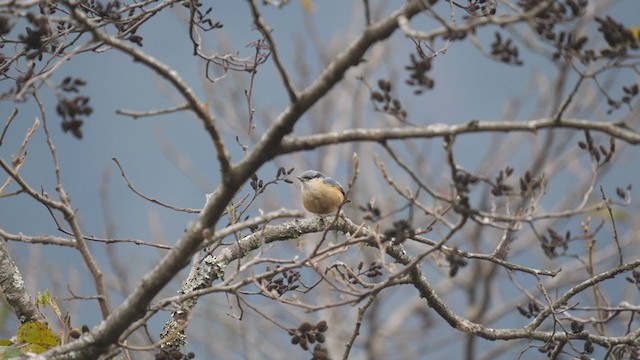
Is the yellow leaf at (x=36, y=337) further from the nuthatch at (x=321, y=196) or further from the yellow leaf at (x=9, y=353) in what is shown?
the nuthatch at (x=321, y=196)

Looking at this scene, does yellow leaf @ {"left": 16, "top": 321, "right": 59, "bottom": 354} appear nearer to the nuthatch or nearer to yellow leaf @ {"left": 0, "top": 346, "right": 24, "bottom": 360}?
yellow leaf @ {"left": 0, "top": 346, "right": 24, "bottom": 360}

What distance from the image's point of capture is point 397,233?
7.83 ft

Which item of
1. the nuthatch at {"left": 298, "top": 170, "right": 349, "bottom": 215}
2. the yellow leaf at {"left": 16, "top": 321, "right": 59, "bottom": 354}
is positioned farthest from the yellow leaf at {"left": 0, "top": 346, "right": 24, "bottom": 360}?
the nuthatch at {"left": 298, "top": 170, "right": 349, "bottom": 215}

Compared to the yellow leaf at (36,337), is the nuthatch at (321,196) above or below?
above

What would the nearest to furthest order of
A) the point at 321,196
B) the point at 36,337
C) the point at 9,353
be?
the point at 9,353
the point at 36,337
the point at 321,196

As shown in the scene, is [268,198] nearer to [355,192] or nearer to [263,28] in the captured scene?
[355,192]

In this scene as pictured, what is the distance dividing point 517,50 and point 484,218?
56 cm

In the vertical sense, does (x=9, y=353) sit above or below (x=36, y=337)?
below

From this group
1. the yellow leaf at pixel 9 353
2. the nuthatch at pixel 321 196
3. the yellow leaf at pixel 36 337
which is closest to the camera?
the yellow leaf at pixel 9 353

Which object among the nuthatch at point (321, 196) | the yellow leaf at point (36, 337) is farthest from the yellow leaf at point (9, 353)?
the nuthatch at point (321, 196)

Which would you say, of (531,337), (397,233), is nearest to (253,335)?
(531,337)

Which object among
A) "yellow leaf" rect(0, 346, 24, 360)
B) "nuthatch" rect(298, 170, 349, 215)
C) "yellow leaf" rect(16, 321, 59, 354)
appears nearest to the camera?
"yellow leaf" rect(0, 346, 24, 360)

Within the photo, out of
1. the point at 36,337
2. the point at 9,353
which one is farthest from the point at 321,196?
the point at 9,353

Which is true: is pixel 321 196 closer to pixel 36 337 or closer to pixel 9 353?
pixel 36 337
